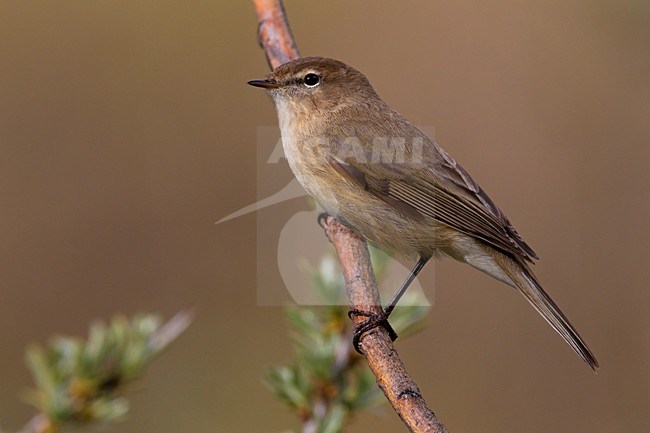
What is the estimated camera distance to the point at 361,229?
3.22m

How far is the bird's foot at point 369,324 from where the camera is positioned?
2365mm

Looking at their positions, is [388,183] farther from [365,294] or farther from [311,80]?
[365,294]

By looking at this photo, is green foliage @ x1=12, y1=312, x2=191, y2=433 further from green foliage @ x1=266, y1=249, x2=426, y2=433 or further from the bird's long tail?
the bird's long tail

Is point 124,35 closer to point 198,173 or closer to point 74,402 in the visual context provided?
point 198,173

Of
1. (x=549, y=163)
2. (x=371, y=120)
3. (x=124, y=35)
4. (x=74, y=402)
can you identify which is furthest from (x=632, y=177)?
(x=74, y=402)

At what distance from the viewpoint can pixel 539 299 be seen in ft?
10.3

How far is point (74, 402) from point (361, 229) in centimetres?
170

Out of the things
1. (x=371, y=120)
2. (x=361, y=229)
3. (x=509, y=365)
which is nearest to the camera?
(x=361, y=229)

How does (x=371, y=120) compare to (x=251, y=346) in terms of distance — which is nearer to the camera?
(x=371, y=120)

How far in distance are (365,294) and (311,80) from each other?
1288mm

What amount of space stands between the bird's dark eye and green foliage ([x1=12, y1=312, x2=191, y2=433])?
2.00 meters

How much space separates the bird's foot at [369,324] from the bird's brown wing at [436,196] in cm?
75

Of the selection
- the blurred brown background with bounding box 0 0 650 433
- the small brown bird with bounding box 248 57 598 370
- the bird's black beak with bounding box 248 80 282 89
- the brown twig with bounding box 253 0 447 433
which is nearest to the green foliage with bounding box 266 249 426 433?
the brown twig with bounding box 253 0 447 433

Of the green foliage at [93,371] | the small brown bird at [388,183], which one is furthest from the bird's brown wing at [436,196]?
the green foliage at [93,371]
